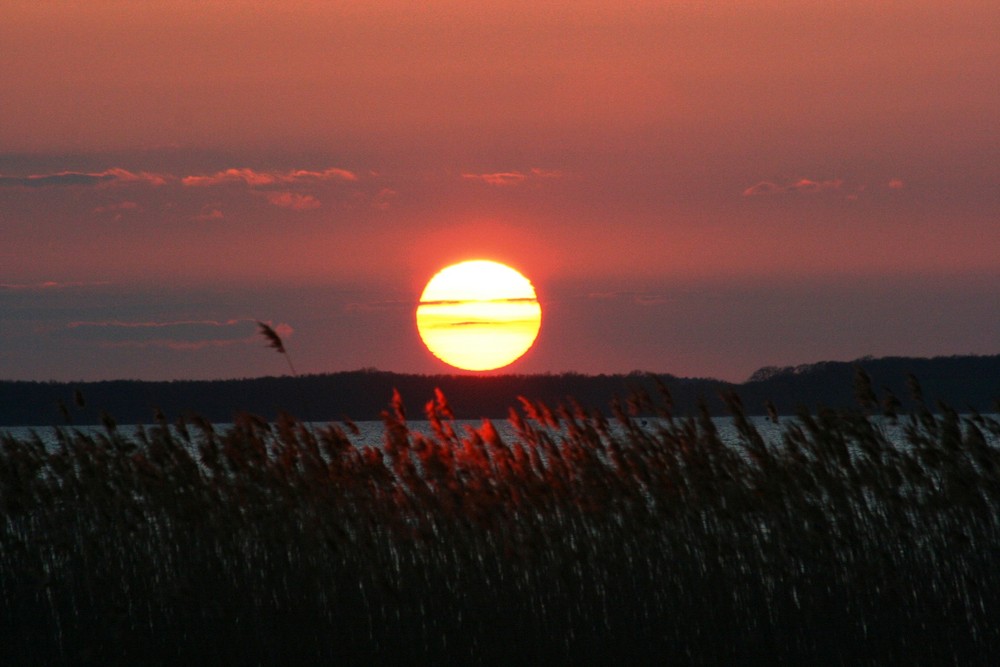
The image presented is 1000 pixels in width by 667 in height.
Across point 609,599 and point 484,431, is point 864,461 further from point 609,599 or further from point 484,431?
point 484,431

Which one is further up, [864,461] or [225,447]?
[225,447]

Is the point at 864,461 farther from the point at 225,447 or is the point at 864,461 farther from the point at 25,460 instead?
the point at 25,460

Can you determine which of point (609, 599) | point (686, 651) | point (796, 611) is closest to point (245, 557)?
point (609, 599)

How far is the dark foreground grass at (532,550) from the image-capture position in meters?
10.8

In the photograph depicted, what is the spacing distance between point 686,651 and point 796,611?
105cm

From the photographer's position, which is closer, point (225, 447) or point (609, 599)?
point (609, 599)

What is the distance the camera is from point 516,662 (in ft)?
35.2

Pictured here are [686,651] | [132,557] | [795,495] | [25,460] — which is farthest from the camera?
[25,460]

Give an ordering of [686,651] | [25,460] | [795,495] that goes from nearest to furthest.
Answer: [686,651] → [795,495] → [25,460]

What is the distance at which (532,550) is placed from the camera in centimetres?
1132

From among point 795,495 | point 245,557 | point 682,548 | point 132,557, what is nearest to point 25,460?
point 132,557

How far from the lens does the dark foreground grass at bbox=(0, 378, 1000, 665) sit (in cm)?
1077

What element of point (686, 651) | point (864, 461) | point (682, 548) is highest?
point (864, 461)

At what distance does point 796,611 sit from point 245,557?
5280 millimetres
